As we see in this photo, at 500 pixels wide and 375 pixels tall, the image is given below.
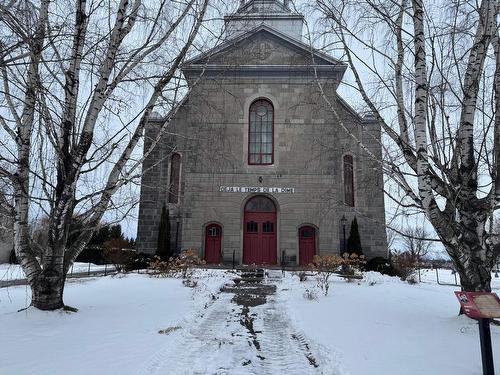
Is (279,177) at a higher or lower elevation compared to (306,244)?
higher

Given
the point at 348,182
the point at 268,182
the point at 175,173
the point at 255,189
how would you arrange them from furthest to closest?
the point at 175,173 < the point at 348,182 < the point at 268,182 < the point at 255,189

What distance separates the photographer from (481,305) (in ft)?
12.9

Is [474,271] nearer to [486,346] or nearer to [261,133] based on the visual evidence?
[486,346]

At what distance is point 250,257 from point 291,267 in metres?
2.18

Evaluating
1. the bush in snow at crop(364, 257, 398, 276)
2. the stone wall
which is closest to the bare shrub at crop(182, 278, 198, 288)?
the stone wall

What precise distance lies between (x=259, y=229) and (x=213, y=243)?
8.04 ft

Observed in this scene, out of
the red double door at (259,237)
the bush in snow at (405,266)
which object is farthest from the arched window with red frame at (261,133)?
the bush in snow at (405,266)

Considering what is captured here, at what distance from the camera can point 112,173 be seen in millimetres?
7336

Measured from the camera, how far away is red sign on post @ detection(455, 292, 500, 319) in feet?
12.6

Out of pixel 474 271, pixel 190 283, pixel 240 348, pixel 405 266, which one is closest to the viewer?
pixel 240 348

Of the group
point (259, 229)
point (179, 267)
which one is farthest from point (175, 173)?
point (179, 267)

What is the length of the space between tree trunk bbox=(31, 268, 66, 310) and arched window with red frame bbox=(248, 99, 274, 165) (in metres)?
14.4

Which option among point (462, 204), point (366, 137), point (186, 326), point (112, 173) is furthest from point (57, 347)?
point (366, 137)

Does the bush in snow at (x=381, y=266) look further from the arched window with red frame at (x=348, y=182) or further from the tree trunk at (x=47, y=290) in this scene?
the tree trunk at (x=47, y=290)
